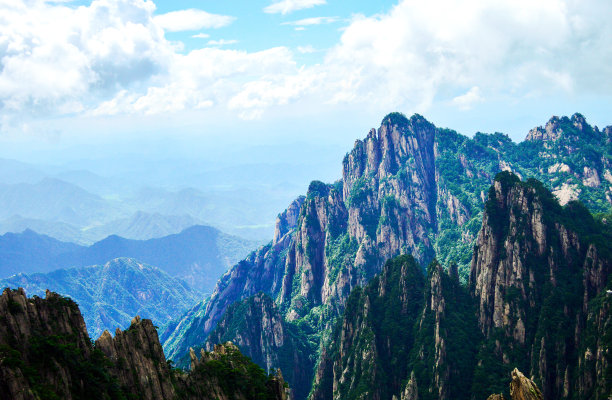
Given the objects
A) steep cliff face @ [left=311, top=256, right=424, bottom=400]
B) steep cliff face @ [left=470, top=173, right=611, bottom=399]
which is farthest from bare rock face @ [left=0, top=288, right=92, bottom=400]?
Answer: steep cliff face @ [left=311, top=256, right=424, bottom=400]

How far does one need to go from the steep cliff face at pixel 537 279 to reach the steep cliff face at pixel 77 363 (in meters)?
57.9

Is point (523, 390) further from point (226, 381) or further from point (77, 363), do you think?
point (226, 381)

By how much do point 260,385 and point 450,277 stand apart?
248 feet

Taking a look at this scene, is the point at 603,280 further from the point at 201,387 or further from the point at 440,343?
the point at 201,387

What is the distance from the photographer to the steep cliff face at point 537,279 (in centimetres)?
11012

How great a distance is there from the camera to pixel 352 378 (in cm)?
14712

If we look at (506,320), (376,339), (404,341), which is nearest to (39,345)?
(506,320)

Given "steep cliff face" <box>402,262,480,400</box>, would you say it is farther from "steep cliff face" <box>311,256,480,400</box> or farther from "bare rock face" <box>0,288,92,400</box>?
"bare rock face" <box>0,288,92,400</box>

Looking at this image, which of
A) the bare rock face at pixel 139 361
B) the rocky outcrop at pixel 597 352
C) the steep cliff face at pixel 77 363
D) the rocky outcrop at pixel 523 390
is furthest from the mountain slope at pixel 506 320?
the bare rock face at pixel 139 361

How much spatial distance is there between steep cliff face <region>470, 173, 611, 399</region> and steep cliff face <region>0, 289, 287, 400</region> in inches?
2280

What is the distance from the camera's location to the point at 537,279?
125 m

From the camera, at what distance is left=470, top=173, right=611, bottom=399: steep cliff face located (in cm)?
11012

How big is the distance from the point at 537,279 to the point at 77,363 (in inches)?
3797

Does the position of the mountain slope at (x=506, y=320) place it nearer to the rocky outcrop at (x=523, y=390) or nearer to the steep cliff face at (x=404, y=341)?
the steep cliff face at (x=404, y=341)
